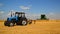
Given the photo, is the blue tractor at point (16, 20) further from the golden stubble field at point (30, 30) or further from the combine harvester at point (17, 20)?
the golden stubble field at point (30, 30)

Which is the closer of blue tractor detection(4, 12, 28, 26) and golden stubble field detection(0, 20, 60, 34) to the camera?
golden stubble field detection(0, 20, 60, 34)

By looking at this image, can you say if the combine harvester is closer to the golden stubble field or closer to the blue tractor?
the blue tractor

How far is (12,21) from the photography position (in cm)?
1197

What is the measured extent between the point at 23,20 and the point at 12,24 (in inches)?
39.0

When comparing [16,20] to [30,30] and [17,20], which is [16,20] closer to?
[17,20]

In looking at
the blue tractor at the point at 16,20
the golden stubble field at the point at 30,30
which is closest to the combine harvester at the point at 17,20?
the blue tractor at the point at 16,20

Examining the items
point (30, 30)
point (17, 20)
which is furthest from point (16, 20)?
point (30, 30)

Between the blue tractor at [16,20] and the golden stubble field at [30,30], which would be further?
the blue tractor at [16,20]

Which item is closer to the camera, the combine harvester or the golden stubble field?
the golden stubble field

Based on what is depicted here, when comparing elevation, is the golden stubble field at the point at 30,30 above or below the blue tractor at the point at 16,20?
below

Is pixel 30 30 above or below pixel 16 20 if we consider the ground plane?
below

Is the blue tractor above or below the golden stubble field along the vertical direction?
above

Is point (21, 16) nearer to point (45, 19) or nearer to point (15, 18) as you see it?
point (15, 18)

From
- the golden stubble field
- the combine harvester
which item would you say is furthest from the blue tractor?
the golden stubble field
